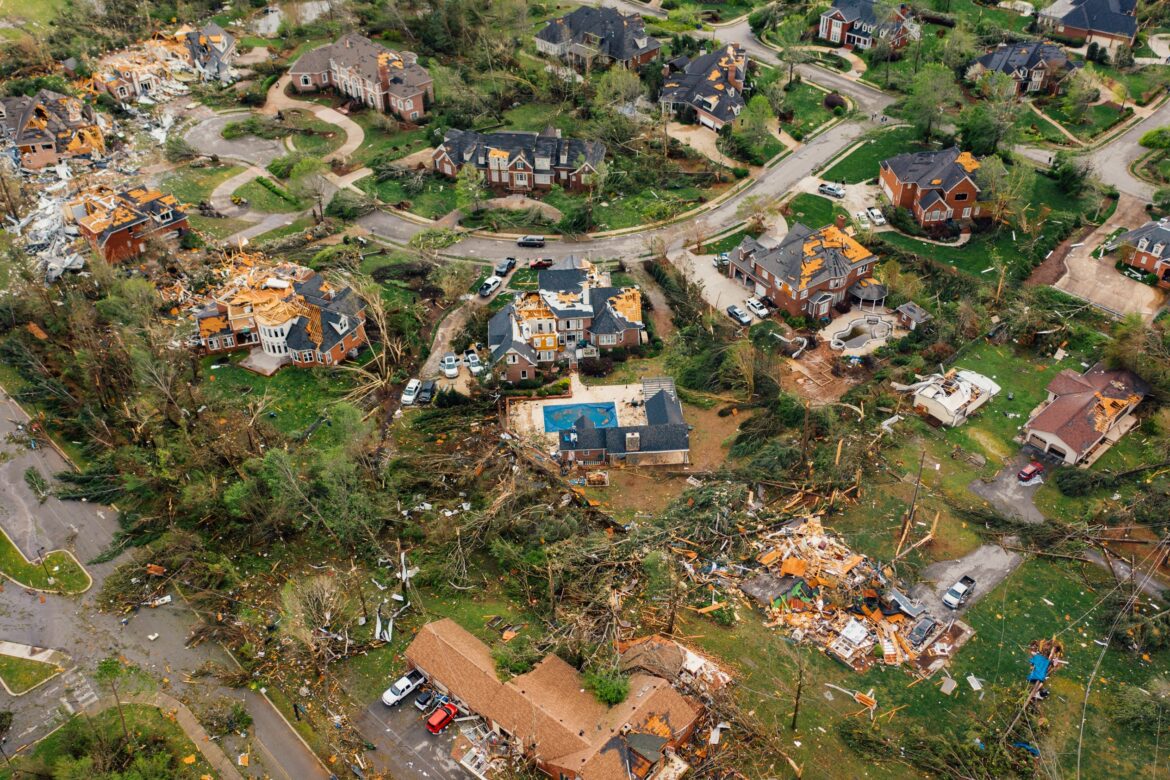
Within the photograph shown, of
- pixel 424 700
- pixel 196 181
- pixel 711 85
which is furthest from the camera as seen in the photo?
pixel 711 85

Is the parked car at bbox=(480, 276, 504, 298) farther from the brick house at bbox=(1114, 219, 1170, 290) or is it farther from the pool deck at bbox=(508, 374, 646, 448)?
the brick house at bbox=(1114, 219, 1170, 290)

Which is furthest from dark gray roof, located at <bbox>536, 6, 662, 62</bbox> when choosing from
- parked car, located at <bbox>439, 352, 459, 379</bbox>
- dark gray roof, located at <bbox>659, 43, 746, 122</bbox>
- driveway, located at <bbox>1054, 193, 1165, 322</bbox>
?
parked car, located at <bbox>439, 352, 459, 379</bbox>

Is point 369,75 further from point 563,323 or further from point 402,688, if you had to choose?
point 402,688

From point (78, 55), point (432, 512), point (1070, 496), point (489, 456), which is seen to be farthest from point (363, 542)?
point (78, 55)

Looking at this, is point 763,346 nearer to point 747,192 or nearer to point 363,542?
point 747,192

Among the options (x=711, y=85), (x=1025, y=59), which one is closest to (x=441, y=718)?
(x=711, y=85)

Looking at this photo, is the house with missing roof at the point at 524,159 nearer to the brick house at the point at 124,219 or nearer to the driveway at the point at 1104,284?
the brick house at the point at 124,219
